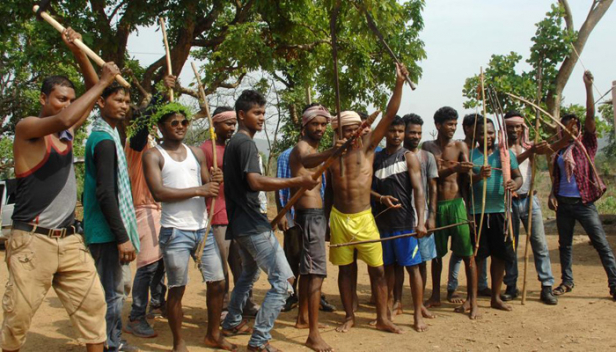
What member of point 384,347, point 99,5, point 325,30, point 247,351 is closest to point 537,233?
point 384,347

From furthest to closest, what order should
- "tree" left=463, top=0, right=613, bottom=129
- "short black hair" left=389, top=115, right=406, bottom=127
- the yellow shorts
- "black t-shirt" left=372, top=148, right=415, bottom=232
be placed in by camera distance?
1. "tree" left=463, top=0, right=613, bottom=129
2. "short black hair" left=389, top=115, right=406, bottom=127
3. "black t-shirt" left=372, top=148, right=415, bottom=232
4. the yellow shorts

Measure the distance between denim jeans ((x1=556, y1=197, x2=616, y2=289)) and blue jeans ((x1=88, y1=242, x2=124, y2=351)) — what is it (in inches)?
197

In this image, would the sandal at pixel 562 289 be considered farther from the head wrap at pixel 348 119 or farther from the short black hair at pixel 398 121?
the head wrap at pixel 348 119

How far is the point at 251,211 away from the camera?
4535 mm

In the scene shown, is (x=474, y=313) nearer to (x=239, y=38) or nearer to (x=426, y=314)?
(x=426, y=314)

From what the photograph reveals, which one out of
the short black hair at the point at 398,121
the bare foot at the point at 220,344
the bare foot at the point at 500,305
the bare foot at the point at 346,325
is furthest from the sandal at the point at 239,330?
the bare foot at the point at 500,305

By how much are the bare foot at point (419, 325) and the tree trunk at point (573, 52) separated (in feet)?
18.1

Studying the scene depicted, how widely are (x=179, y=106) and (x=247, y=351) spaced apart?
206 centimetres

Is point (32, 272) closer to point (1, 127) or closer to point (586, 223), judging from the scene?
point (586, 223)

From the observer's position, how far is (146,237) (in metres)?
5.25

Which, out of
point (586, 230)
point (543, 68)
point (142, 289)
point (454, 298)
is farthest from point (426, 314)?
point (543, 68)

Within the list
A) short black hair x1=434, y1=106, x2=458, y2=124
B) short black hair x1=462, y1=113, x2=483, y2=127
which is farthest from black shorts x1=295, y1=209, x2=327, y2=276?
short black hair x1=462, y1=113, x2=483, y2=127

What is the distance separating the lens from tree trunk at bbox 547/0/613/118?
9.66m

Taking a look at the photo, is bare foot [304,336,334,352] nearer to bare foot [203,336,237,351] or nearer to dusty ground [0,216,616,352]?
dusty ground [0,216,616,352]
